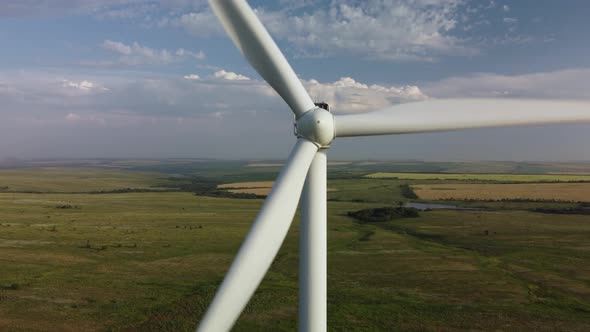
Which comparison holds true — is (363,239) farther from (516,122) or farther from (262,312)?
(516,122)

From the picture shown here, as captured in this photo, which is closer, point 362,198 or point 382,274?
point 382,274

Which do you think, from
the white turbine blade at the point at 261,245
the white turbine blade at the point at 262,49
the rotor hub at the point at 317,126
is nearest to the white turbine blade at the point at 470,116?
the rotor hub at the point at 317,126

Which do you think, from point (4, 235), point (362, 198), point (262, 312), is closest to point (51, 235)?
point (4, 235)

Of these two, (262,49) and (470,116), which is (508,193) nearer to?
(470,116)

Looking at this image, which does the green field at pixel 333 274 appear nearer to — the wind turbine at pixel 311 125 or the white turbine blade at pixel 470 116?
the wind turbine at pixel 311 125

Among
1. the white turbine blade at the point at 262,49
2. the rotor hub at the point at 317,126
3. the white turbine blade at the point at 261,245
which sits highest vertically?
the white turbine blade at the point at 262,49

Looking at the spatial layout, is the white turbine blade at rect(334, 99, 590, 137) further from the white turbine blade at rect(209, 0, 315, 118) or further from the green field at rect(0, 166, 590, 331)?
the green field at rect(0, 166, 590, 331)

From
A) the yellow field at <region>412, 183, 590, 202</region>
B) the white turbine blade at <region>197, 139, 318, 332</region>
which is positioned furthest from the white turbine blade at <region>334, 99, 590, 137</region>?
the yellow field at <region>412, 183, 590, 202</region>
